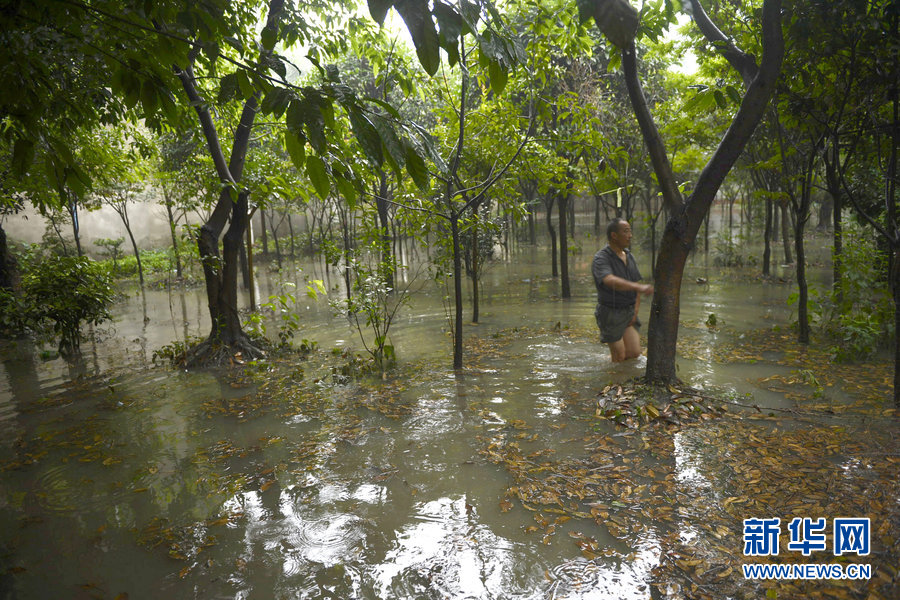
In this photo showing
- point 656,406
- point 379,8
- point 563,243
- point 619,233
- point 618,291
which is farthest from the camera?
point 563,243

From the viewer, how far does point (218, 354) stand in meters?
7.54

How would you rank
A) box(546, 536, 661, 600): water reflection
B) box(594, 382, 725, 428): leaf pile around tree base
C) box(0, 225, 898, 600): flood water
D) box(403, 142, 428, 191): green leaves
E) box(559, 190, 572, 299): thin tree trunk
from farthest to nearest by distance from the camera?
1. box(559, 190, 572, 299): thin tree trunk
2. box(594, 382, 725, 428): leaf pile around tree base
3. box(0, 225, 898, 600): flood water
4. box(546, 536, 661, 600): water reflection
5. box(403, 142, 428, 191): green leaves

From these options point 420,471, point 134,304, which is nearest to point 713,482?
point 420,471

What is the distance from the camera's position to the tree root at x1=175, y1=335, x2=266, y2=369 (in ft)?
24.5

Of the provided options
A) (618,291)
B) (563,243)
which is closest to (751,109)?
(618,291)

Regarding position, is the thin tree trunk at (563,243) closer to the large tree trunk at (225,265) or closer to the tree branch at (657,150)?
the tree branch at (657,150)

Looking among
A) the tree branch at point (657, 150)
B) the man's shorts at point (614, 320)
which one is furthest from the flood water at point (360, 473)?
the tree branch at point (657, 150)

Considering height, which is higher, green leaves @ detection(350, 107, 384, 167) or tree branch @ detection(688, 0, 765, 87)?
tree branch @ detection(688, 0, 765, 87)

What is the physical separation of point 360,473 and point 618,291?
11.7 feet

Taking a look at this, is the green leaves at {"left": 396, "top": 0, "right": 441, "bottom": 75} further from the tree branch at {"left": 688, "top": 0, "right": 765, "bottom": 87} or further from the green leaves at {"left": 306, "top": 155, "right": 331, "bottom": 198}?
the tree branch at {"left": 688, "top": 0, "right": 765, "bottom": 87}

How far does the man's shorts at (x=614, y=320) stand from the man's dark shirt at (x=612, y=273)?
62 mm

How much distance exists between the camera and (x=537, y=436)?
14.7 feet

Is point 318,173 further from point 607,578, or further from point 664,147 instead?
point 664,147

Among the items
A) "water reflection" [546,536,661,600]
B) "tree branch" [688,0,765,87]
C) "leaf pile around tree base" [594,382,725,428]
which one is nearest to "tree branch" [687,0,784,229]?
"tree branch" [688,0,765,87]
